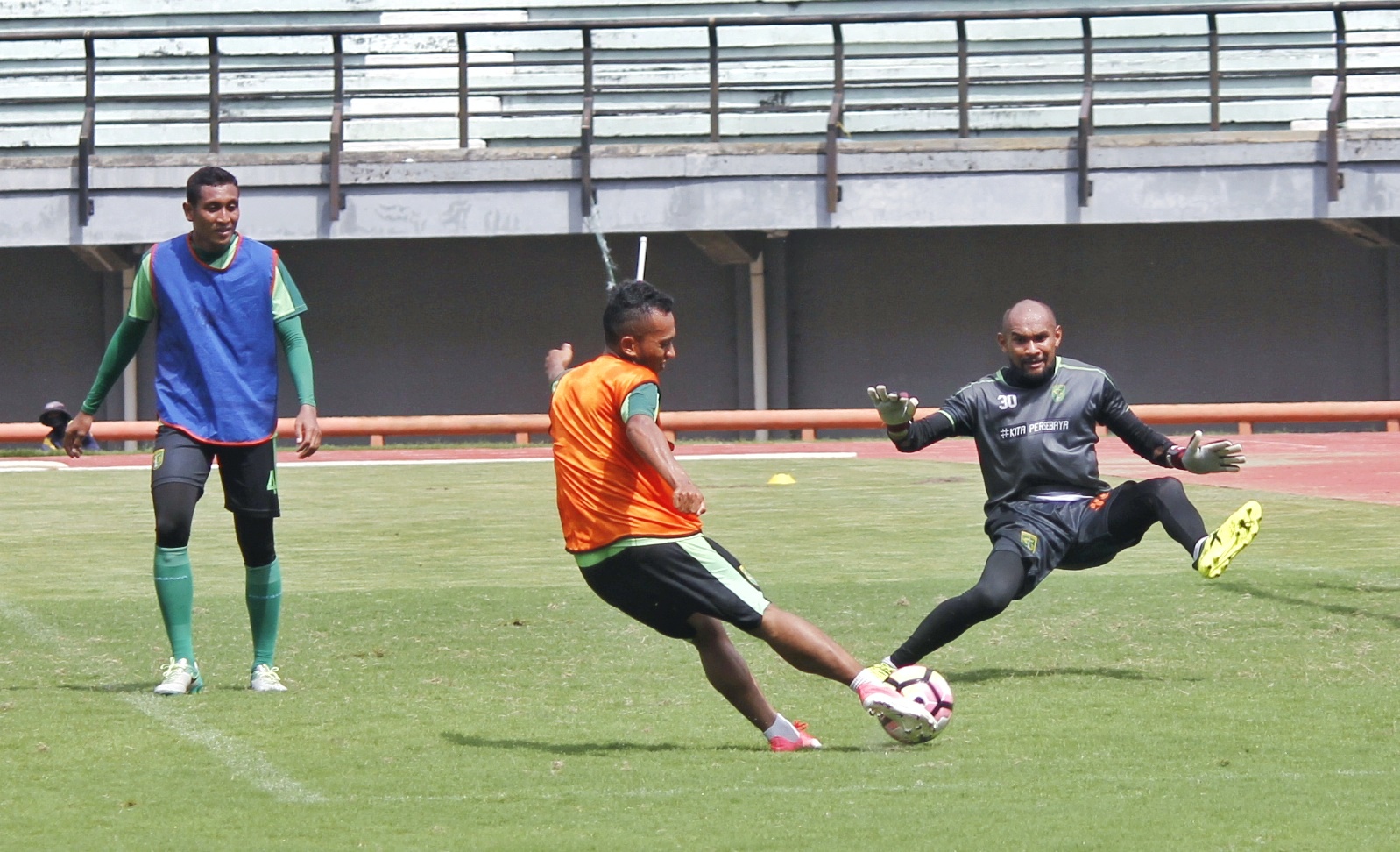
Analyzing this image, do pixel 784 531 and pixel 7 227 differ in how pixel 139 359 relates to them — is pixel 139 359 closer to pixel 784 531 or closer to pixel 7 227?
pixel 7 227

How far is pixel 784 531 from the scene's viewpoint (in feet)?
42.2

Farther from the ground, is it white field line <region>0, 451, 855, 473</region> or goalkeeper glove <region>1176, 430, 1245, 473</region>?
goalkeeper glove <region>1176, 430, 1245, 473</region>

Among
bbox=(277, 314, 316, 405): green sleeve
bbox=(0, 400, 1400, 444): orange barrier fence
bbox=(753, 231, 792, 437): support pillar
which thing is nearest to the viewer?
bbox=(277, 314, 316, 405): green sleeve

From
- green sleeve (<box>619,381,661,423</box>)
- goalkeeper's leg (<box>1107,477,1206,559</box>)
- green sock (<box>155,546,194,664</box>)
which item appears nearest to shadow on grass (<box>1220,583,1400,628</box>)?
goalkeeper's leg (<box>1107,477,1206,559</box>)

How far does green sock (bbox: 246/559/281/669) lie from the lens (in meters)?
7.33

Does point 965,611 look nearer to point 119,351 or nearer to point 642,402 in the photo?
point 642,402

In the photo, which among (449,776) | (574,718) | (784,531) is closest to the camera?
(449,776)

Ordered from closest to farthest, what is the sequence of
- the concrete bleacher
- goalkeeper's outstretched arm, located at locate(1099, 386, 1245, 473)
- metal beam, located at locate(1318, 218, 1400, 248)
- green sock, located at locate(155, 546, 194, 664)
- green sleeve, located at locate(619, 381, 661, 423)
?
green sleeve, located at locate(619, 381, 661, 423) → goalkeeper's outstretched arm, located at locate(1099, 386, 1245, 473) → green sock, located at locate(155, 546, 194, 664) → metal beam, located at locate(1318, 218, 1400, 248) → the concrete bleacher

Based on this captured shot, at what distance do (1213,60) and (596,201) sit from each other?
707 centimetres

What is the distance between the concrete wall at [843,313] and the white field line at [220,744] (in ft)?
50.2

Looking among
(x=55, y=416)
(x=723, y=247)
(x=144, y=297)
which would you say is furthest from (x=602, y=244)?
(x=144, y=297)

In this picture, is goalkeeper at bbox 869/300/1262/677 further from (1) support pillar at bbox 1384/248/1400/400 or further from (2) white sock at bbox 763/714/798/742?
(1) support pillar at bbox 1384/248/1400/400

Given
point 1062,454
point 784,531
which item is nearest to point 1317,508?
point 784,531

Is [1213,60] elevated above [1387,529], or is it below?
above
